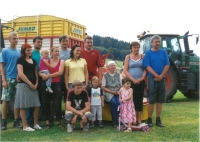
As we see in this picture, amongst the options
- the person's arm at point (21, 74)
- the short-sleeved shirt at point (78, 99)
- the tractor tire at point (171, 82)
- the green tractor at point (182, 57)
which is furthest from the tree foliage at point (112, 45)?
the person's arm at point (21, 74)

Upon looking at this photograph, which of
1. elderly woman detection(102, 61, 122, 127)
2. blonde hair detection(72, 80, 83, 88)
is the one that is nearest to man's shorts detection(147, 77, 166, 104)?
elderly woman detection(102, 61, 122, 127)

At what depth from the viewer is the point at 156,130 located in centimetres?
485

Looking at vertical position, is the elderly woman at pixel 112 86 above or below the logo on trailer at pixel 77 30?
below

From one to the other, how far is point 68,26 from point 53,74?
4042 millimetres

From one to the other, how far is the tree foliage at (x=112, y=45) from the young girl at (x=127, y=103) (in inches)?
243

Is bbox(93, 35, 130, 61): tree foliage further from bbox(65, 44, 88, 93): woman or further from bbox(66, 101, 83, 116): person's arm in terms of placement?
bbox(66, 101, 83, 116): person's arm

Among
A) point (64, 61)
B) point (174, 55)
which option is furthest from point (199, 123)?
point (174, 55)

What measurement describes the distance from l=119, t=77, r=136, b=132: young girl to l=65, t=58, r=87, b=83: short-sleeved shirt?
2.57ft

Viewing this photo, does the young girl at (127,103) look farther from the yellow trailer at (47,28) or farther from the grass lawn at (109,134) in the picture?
the yellow trailer at (47,28)

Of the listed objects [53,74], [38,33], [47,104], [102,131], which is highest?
[38,33]

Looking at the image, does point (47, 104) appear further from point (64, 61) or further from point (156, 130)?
point (156, 130)

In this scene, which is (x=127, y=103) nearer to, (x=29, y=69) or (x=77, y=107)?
(x=77, y=107)

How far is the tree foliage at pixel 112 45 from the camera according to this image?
11478mm

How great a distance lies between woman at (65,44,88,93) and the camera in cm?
499
